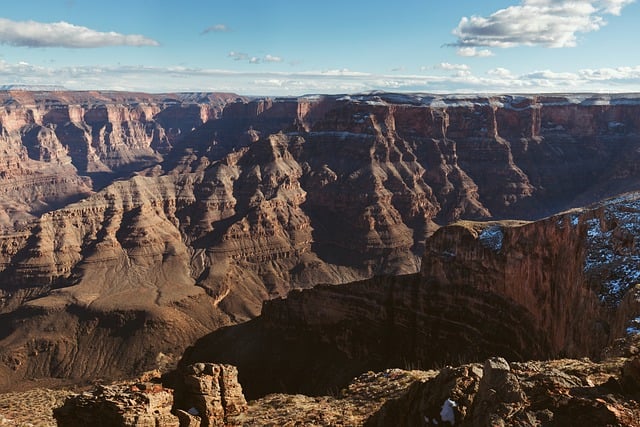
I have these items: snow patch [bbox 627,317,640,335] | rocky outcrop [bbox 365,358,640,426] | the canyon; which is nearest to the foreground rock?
rocky outcrop [bbox 365,358,640,426]

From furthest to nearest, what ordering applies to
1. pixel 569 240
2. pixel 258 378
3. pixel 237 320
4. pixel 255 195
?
pixel 255 195, pixel 237 320, pixel 258 378, pixel 569 240

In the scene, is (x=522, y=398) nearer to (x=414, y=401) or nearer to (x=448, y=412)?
(x=448, y=412)

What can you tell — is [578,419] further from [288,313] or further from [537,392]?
[288,313]

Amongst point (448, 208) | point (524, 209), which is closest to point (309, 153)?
point (448, 208)

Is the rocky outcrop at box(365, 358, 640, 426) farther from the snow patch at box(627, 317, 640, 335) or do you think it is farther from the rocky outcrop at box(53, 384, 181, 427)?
the rocky outcrop at box(53, 384, 181, 427)

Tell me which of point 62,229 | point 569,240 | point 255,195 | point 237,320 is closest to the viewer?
point 569,240

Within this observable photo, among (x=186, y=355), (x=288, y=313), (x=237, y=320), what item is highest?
(x=288, y=313)

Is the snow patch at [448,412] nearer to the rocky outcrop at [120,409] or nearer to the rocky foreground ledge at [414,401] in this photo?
the rocky foreground ledge at [414,401]
